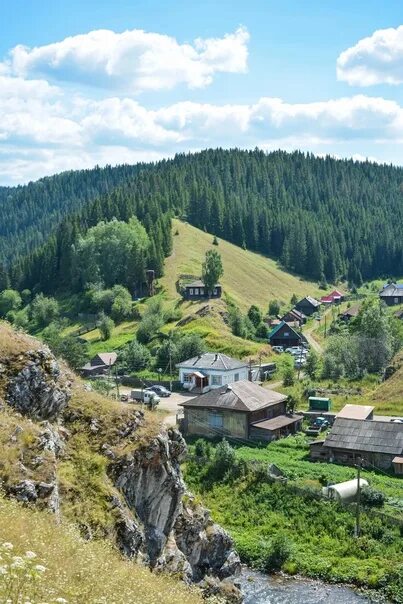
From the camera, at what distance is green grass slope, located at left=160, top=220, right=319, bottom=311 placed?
393ft

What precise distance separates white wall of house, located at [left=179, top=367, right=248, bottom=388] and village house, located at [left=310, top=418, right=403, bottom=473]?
2137 cm

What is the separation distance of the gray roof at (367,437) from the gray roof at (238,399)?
8.07 metres

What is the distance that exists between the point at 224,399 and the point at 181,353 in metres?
23.4

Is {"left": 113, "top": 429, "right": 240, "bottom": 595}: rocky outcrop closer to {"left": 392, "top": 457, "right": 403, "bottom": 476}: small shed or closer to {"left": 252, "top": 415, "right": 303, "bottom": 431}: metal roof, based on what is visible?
{"left": 392, "top": 457, "right": 403, "bottom": 476}: small shed

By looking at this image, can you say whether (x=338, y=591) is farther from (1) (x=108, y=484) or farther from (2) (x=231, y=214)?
(2) (x=231, y=214)

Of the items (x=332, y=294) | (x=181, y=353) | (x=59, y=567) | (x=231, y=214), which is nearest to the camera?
(x=59, y=567)

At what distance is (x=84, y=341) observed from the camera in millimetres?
96562

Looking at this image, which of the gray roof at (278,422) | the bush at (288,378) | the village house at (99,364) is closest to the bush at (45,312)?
the village house at (99,364)

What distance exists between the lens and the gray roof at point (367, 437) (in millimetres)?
49188

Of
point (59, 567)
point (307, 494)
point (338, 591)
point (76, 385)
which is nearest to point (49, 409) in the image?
point (76, 385)

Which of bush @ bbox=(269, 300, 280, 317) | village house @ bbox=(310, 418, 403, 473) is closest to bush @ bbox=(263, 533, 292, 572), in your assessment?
village house @ bbox=(310, 418, 403, 473)

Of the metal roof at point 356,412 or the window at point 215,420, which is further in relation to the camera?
the window at point 215,420

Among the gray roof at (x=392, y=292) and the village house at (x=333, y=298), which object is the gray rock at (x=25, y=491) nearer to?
the village house at (x=333, y=298)

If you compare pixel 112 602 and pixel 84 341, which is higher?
pixel 112 602
